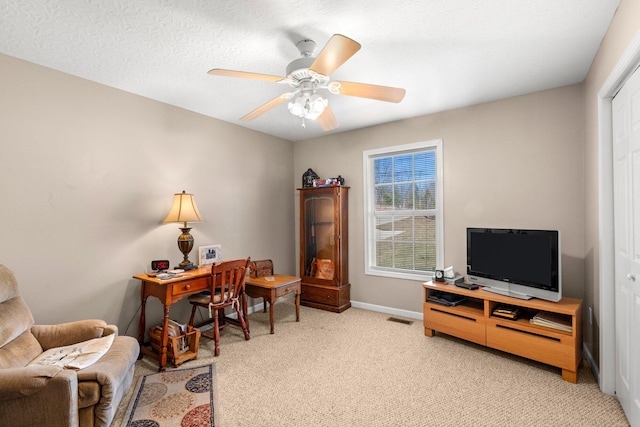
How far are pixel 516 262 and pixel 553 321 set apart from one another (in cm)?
54

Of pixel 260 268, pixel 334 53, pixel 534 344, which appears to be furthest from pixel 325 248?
pixel 334 53

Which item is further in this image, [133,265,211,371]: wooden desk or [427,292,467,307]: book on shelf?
[427,292,467,307]: book on shelf

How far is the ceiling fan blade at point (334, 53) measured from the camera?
1552mm

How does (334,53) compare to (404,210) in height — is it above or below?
above

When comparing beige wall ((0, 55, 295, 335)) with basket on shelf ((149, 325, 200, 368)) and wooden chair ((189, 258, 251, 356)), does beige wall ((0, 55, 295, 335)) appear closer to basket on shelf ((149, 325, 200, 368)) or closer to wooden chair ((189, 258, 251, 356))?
basket on shelf ((149, 325, 200, 368))

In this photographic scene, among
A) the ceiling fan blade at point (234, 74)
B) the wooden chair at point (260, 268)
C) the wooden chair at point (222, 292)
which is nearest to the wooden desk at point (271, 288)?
the wooden chair at point (260, 268)

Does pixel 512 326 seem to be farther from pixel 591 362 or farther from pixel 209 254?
pixel 209 254

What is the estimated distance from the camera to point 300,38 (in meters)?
2.06

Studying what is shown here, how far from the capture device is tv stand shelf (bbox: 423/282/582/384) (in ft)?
7.73

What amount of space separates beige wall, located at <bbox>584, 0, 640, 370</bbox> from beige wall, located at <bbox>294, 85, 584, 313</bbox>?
5.6 inches

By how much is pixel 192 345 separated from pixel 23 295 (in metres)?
→ 1.32

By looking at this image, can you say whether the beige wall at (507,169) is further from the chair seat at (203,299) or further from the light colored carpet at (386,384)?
the chair seat at (203,299)

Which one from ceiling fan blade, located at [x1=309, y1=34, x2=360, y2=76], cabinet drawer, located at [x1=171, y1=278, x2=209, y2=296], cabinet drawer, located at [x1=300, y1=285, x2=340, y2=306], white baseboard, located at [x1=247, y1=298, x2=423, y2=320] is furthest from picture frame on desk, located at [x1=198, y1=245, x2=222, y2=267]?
ceiling fan blade, located at [x1=309, y1=34, x2=360, y2=76]

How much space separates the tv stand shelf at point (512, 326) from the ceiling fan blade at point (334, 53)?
2.39 meters
